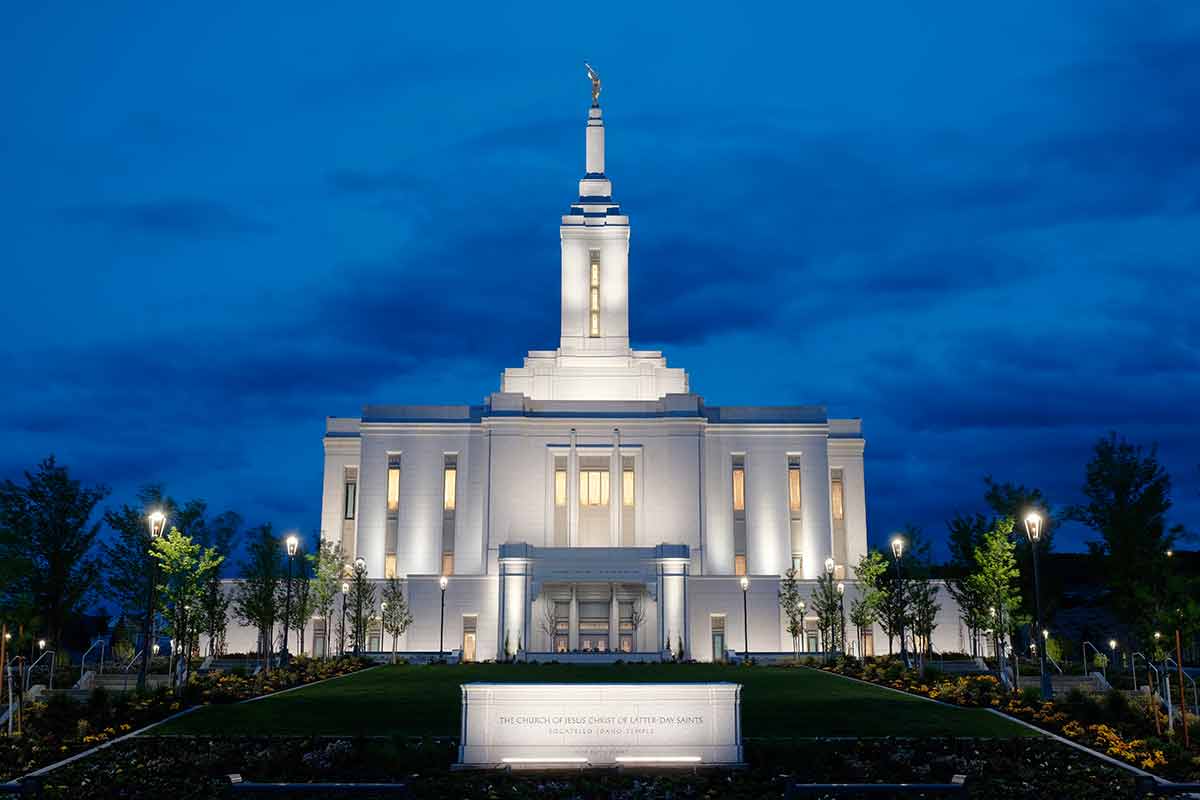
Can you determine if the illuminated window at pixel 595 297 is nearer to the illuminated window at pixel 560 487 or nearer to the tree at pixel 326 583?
the illuminated window at pixel 560 487

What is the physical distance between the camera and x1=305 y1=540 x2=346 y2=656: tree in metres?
64.8

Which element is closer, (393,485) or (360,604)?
(360,604)

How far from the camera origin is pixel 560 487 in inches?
2874

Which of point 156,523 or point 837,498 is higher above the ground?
point 837,498

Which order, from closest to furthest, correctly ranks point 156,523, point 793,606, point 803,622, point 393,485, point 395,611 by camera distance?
point 156,523 → point 793,606 → point 395,611 → point 803,622 → point 393,485

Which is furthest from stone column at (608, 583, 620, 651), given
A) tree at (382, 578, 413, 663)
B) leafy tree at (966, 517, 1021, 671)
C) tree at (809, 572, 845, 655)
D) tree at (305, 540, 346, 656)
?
leafy tree at (966, 517, 1021, 671)

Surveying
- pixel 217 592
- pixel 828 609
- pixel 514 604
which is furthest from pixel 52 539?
pixel 828 609

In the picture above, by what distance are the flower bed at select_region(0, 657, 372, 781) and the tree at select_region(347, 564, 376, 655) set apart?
18.5 metres

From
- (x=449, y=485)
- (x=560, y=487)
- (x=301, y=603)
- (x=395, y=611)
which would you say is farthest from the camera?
(x=449, y=485)

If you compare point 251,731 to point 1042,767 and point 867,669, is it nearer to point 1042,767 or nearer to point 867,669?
point 1042,767

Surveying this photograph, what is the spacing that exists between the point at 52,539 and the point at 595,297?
39.7 metres

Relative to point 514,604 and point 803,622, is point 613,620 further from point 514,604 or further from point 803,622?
point 803,622

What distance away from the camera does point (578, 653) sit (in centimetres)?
5562

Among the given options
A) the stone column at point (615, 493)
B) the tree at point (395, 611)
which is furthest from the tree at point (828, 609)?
the tree at point (395, 611)
